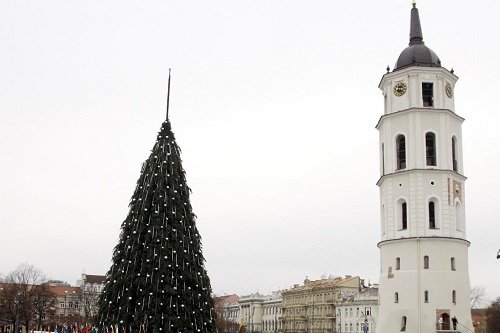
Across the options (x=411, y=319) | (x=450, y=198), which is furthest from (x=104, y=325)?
(x=450, y=198)

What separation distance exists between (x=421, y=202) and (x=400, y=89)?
7483mm

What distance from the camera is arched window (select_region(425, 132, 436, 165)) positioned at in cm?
4125

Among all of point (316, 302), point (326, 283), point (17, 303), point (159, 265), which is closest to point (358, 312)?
point (326, 283)

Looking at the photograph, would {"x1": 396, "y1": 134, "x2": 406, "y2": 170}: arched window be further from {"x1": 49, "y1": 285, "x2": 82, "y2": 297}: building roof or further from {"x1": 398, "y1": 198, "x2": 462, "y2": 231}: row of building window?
{"x1": 49, "y1": 285, "x2": 82, "y2": 297}: building roof

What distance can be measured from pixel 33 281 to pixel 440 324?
230 ft

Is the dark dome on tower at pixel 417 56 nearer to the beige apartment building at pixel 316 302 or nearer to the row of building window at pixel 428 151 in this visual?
the row of building window at pixel 428 151

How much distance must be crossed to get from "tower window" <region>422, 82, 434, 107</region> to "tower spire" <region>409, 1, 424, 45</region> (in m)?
3.82

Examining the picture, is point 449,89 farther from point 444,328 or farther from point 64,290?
point 64,290

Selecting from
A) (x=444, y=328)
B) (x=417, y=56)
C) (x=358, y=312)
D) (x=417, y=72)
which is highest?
(x=417, y=56)

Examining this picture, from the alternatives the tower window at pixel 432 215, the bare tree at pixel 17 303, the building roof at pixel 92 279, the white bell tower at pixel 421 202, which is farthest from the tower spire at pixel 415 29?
the building roof at pixel 92 279

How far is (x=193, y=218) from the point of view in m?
22.1

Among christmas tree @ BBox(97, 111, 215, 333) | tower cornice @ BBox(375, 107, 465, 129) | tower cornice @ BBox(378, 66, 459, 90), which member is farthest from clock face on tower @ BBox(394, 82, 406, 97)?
christmas tree @ BBox(97, 111, 215, 333)

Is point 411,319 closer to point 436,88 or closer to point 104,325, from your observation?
point 436,88

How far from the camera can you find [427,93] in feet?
139
